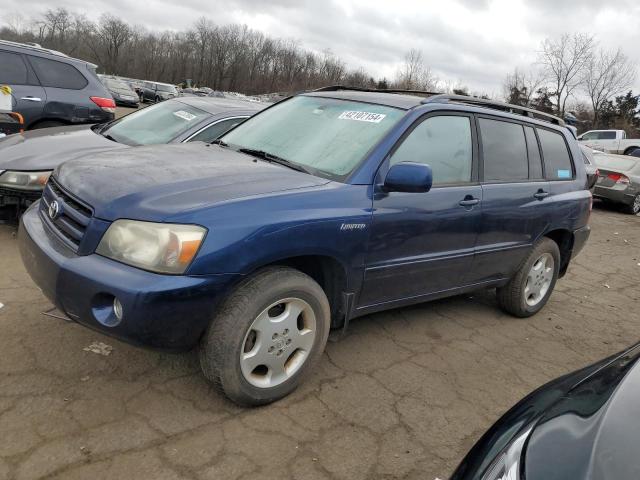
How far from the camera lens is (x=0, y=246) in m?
4.53

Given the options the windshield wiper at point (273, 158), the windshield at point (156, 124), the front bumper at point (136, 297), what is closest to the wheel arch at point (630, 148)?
the windshield at point (156, 124)

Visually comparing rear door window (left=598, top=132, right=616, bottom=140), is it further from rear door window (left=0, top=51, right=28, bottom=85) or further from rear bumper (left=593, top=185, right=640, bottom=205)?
rear door window (left=0, top=51, right=28, bottom=85)

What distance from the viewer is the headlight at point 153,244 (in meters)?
2.32

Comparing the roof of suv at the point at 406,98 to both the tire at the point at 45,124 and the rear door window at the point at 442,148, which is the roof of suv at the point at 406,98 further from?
the tire at the point at 45,124

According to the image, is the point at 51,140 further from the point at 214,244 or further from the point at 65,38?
the point at 65,38

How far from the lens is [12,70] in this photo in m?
6.73

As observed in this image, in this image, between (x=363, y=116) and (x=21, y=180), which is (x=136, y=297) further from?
(x=21, y=180)

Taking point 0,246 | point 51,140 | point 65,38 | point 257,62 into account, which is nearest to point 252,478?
point 0,246

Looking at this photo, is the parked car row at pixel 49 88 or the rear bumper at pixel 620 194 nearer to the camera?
the parked car row at pixel 49 88

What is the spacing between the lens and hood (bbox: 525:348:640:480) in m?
1.36

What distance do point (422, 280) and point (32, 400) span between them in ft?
7.59

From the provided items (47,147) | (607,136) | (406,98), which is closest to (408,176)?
(406,98)

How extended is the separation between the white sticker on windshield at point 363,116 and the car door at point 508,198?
89 centimetres

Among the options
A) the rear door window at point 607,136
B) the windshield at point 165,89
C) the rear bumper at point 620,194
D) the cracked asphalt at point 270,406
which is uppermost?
the rear door window at point 607,136
